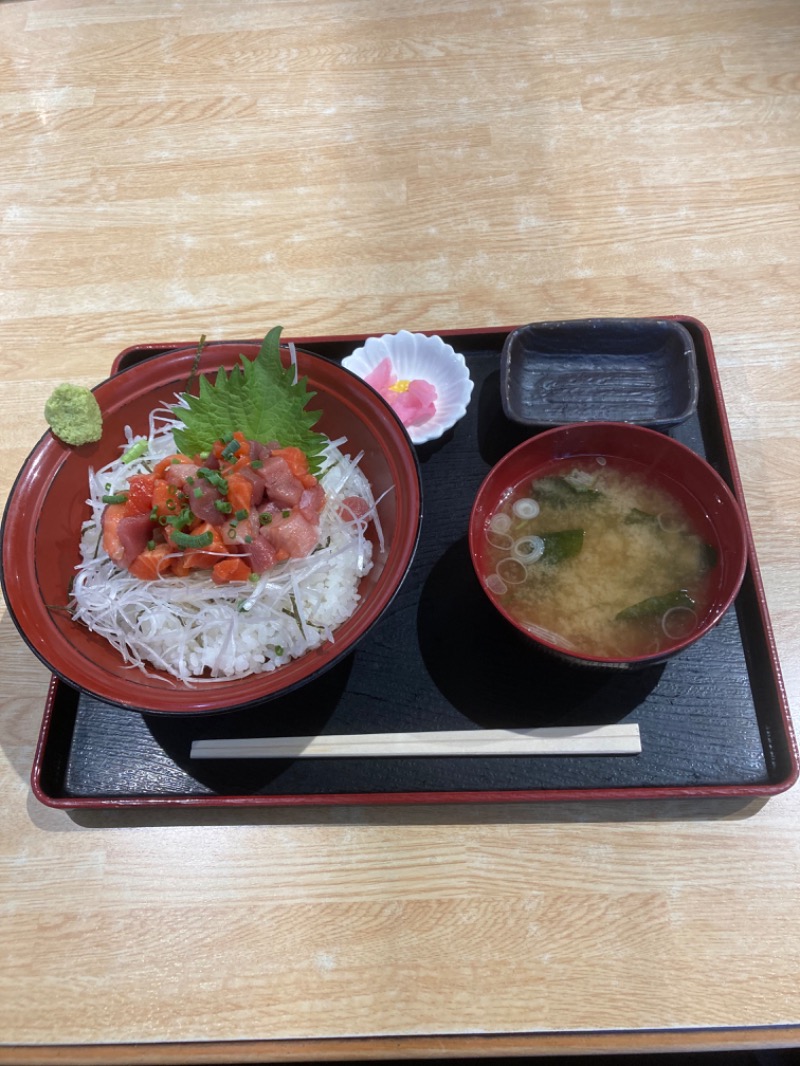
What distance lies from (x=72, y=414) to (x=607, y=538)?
1219 millimetres

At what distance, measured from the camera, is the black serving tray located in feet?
4.83

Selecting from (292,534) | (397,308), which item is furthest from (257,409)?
(397,308)

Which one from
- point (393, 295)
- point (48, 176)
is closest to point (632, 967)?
point (393, 295)

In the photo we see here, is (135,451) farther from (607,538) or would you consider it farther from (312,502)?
(607,538)

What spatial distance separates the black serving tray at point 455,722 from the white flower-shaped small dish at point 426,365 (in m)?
0.40

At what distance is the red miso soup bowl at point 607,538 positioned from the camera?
1.48m

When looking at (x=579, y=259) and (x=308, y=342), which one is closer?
(x=308, y=342)

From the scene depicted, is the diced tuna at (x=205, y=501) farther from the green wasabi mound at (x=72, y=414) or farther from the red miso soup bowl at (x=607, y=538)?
the red miso soup bowl at (x=607, y=538)

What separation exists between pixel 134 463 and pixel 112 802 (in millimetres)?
750

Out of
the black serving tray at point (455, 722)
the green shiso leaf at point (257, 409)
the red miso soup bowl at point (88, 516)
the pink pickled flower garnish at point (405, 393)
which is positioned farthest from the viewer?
the pink pickled flower garnish at point (405, 393)

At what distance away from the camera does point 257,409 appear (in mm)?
1603

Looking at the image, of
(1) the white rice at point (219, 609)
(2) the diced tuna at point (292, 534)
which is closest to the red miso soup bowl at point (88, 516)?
(1) the white rice at point (219, 609)

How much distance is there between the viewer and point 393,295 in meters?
2.12

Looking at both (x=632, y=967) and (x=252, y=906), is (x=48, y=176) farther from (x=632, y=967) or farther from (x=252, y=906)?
(x=632, y=967)
